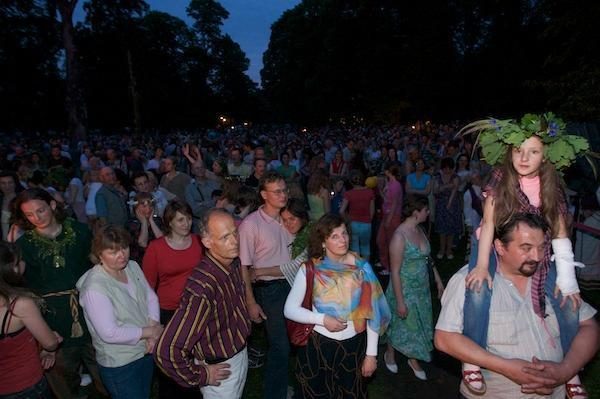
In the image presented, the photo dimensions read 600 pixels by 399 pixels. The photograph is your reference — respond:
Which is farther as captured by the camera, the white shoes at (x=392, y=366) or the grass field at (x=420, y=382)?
the white shoes at (x=392, y=366)

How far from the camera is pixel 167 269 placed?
13.6ft

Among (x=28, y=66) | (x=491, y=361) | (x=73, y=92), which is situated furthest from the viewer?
(x=28, y=66)

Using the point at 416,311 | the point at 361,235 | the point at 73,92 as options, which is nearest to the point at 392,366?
the point at 416,311

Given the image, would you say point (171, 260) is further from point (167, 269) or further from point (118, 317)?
point (118, 317)

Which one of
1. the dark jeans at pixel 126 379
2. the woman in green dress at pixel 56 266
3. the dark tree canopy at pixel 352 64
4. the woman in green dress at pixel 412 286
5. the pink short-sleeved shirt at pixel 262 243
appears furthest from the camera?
the dark tree canopy at pixel 352 64

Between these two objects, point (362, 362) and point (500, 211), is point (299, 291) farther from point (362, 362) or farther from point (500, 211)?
point (500, 211)

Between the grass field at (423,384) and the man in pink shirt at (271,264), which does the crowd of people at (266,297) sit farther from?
the grass field at (423,384)

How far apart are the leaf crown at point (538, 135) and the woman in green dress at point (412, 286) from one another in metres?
1.64

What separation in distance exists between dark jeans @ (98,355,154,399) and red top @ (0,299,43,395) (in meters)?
0.52

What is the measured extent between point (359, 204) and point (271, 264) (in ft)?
11.1

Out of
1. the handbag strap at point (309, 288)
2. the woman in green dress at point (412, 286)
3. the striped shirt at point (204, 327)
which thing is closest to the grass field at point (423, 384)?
the woman in green dress at point (412, 286)

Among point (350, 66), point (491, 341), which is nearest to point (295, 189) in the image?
point (491, 341)

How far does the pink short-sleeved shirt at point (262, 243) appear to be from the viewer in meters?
4.31

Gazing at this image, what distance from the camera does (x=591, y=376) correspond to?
4996 mm
